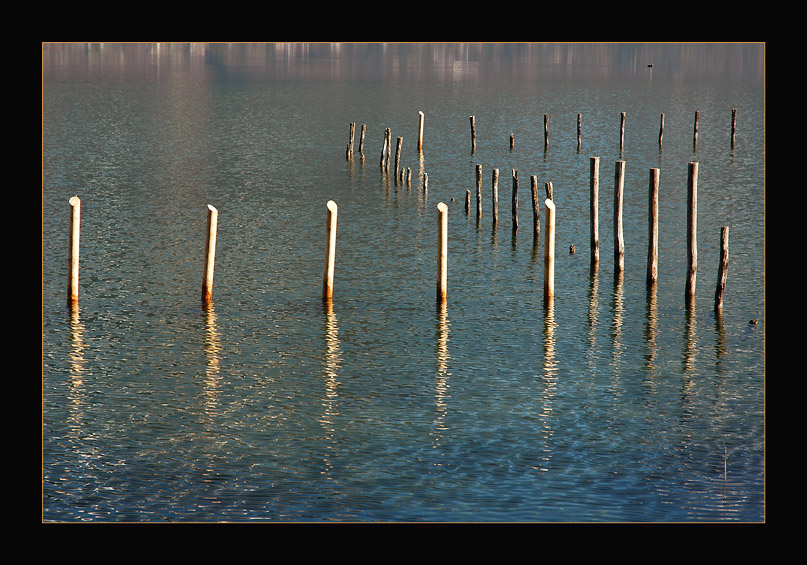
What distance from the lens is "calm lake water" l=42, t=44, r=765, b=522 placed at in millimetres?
16766

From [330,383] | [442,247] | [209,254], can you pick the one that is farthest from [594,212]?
[330,383]

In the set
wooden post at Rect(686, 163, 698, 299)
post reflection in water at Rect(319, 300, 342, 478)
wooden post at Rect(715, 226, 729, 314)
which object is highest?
wooden post at Rect(686, 163, 698, 299)

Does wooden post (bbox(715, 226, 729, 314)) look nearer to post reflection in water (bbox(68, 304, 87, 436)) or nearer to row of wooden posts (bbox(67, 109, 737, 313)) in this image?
row of wooden posts (bbox(67, 109, 737, 313))

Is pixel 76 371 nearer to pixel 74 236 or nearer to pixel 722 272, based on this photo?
pixel 74 236

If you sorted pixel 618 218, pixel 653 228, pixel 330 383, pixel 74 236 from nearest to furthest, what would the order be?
pixel 330 383
pixel 74 236
pixel 653 228
pixel 618 218

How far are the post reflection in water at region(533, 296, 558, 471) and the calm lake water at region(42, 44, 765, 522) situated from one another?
6 cm

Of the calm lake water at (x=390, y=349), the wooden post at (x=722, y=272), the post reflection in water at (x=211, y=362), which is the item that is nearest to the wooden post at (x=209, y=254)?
the post reflection in water at (x=211, y=362)

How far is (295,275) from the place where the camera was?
99.0ft

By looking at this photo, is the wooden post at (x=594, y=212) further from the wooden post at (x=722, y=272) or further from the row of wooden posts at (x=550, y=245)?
the wooden post at (x=722, y=272)

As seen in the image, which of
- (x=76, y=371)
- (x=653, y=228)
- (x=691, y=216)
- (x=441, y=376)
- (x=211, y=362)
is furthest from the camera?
(x=653, y=228)

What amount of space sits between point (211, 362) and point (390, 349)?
378 centimetres

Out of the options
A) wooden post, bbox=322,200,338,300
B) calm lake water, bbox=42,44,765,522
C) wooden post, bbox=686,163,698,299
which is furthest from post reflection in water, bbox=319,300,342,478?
wooden post, bbox=686,163,698,299

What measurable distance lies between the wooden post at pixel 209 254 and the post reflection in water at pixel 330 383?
2.76 meters

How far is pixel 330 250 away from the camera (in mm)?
25734
